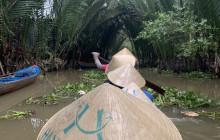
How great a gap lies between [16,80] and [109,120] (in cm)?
507

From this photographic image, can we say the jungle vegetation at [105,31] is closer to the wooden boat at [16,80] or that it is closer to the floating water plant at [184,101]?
the wooden boat at [16,80]

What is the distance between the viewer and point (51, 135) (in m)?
0.77

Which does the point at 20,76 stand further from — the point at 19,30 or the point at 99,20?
the point at 99,20

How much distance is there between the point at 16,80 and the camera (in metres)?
5.22

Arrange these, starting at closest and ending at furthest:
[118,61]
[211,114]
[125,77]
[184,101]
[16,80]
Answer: [125,77]
[211,114]
[118,61]
[184,101]
[16,80]

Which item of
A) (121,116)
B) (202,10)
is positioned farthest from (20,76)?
(121,116)

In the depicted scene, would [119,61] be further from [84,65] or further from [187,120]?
[84,65]

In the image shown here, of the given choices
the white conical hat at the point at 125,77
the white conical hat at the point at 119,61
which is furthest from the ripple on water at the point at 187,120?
the white conical hat at the point at 119,61

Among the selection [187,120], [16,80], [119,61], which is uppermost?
[119,61]

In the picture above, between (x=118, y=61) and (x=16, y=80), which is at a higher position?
(x=118, y=61)

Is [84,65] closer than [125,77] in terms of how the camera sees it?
No

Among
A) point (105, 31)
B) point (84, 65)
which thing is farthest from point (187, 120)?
point (105, 31)

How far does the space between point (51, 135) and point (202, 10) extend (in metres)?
6.64

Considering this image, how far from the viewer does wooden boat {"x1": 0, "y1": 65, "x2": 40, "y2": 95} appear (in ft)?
15.8
